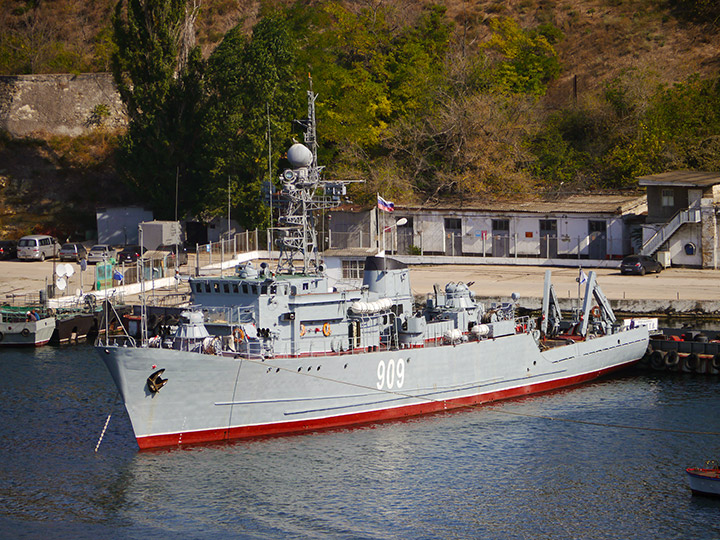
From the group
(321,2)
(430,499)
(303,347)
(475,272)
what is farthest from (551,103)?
(430,499)

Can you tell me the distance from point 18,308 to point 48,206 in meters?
28.8

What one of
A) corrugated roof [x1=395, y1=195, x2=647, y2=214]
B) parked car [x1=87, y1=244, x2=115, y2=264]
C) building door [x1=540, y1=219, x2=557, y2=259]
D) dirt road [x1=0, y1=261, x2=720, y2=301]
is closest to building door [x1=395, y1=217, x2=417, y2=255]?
corrugated roof [x1=395, y1=195, x2=647, y2=214]

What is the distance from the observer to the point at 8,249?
7175cm

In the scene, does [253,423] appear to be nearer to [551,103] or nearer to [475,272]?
[475,272]

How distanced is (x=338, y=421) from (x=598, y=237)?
36.3m

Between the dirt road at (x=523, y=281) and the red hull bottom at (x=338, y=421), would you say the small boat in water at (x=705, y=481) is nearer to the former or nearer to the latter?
the red hull bottom at (x=338, y=421)

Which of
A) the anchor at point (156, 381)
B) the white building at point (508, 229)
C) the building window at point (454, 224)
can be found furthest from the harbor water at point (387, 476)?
the building window at point (454, 224)

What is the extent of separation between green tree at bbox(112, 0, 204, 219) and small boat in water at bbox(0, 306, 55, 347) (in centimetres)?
1958

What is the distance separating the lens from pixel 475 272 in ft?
214

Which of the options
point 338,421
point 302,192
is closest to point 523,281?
point 302,192

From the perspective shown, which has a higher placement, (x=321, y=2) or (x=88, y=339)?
(x=321, y=2)

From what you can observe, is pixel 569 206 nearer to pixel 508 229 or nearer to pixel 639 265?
pixel 508 229

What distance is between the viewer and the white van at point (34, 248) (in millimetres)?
70312

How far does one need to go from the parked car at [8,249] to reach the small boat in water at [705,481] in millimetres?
56986
